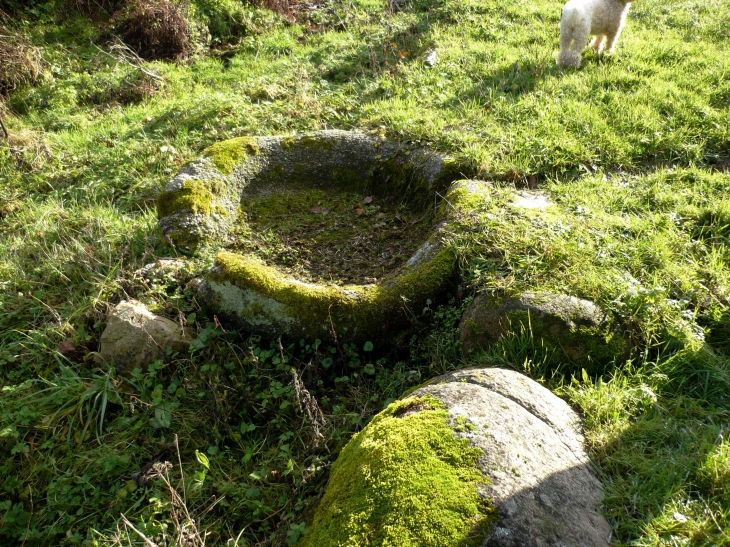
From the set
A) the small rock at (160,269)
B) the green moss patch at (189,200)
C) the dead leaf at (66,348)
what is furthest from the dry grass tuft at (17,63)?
the dead leaf at (66,348)

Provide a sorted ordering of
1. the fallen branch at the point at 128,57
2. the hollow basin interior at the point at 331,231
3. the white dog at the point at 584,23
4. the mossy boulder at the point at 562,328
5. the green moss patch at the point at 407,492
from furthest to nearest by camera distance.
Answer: the fallen branch at the point at 128,57, the white dog at the point at 584,23, the hollow basin interior at the point at 331,231, the mossy boulder at the point at 562,328, the green moss patch at the point at 407,492

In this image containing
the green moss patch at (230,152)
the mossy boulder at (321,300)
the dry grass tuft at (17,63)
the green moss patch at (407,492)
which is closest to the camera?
the green moss patch at (407,492)

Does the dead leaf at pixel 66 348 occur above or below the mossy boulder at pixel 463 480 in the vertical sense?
below

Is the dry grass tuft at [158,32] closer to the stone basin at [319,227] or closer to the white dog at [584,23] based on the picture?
the stone basin at [319,227]

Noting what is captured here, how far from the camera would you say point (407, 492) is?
1919 mm

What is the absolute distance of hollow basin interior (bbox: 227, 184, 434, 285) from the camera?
433 cm

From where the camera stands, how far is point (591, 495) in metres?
2.16

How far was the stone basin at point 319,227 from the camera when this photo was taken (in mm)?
3541

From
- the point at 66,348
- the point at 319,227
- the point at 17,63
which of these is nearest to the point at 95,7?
the point at 17,63

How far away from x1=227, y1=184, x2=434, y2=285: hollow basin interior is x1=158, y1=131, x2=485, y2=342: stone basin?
0.01 meters

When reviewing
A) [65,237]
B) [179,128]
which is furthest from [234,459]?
[179,128]

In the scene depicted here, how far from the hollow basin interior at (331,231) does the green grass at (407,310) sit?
0.67m

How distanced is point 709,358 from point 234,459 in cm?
301

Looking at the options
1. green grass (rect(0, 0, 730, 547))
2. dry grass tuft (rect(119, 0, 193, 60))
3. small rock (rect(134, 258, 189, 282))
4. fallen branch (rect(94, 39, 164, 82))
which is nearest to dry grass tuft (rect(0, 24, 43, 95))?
→ green grass (rect(0, 0, 730, 547))
